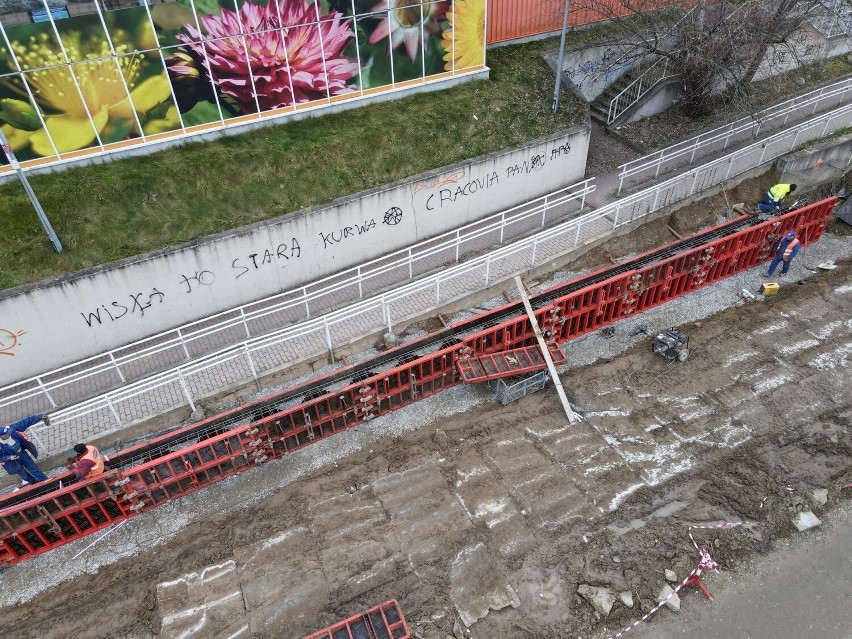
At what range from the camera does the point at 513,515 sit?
9914mm

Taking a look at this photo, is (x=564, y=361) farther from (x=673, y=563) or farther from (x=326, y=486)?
(x=326, y=486)

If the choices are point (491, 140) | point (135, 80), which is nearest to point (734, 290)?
point (491, 140)

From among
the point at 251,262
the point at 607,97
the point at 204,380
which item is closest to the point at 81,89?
the point at 251,262

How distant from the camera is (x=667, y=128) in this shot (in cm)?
1977

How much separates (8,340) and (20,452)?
324cm

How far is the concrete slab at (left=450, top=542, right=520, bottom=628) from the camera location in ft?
28.7

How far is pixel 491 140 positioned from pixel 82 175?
34.3 ft

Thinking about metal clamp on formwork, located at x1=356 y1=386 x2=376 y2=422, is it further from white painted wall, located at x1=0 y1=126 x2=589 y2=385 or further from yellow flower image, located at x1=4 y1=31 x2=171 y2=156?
yellow flower image, located at x1=4 y1=31 x2=171 y2=156

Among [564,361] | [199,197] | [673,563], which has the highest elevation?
[199,197]

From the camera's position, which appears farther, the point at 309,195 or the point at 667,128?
the point at 667,128

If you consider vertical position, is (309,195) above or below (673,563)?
above

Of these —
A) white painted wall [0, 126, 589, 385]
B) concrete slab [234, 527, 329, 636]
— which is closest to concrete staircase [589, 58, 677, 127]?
white painted wall [0, 126, 589, 385]

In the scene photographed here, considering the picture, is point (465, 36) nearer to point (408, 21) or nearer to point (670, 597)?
point (408, 21)

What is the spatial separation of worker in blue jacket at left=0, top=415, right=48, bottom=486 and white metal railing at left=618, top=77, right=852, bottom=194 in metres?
15.3
